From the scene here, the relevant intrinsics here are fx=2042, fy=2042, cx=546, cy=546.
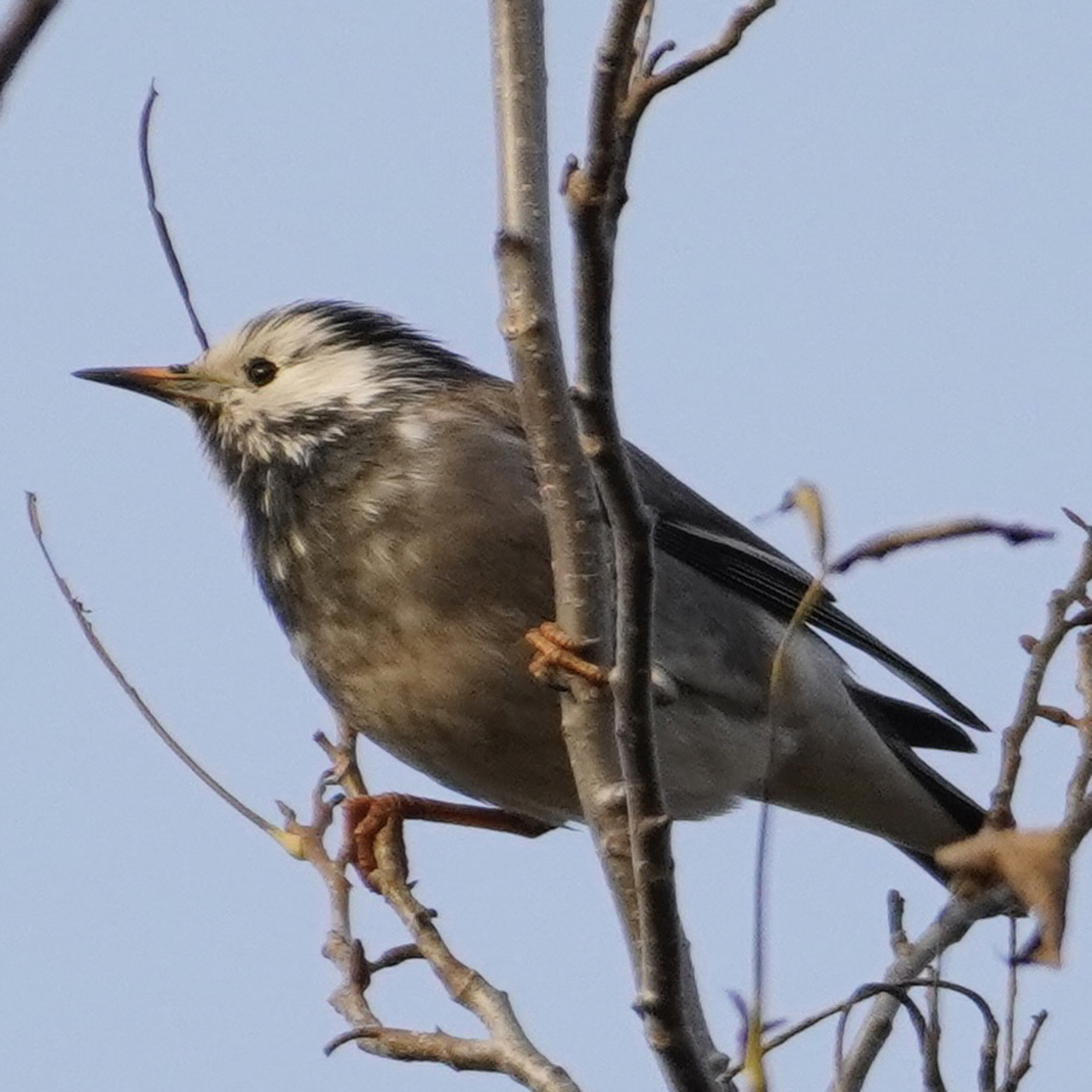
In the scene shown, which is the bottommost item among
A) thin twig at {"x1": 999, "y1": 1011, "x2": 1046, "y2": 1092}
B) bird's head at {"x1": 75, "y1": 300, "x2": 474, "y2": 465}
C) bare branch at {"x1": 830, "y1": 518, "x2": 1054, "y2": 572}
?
thin twig at {"x1": 999, "y1": 1011, "x2": 1046, "y2": 1092}

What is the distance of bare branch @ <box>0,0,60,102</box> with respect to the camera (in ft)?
5.89

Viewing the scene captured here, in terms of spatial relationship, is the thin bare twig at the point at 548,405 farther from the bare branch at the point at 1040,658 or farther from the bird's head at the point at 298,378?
the bird's head at the point at 298,378

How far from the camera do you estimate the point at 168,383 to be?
674 cm

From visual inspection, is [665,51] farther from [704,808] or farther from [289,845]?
[704,808]

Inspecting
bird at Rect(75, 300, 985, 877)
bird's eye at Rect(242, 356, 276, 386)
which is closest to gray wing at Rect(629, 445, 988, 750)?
bird at Rect(75, 300, 985, 877)

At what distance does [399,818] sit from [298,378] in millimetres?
1541

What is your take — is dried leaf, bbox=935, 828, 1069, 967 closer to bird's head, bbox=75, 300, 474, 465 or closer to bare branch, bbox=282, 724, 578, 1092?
bare branch, bbox=282, 724, 578, 1092

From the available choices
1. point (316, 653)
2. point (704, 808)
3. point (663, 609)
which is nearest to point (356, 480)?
point (316, 653)

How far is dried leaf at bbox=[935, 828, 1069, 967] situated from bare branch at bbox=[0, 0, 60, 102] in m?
1.24

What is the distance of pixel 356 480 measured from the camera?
6090 millimetres

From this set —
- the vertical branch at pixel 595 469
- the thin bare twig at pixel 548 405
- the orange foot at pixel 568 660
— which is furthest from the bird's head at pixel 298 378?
the vertical branch at pixel 595 469

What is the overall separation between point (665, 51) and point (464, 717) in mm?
3247

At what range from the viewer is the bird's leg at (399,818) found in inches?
230

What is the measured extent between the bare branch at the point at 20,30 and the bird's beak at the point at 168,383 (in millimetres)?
4907
